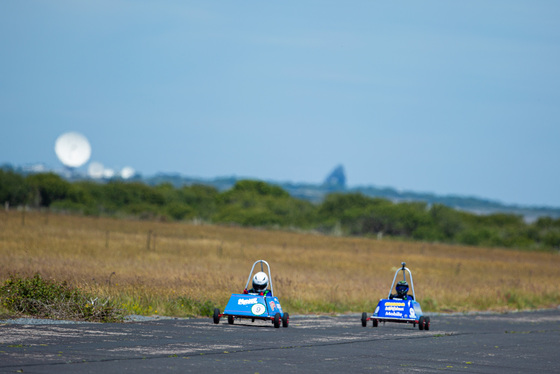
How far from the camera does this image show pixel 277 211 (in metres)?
129

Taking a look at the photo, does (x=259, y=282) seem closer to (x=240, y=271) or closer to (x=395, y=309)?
(x=395, y=309)

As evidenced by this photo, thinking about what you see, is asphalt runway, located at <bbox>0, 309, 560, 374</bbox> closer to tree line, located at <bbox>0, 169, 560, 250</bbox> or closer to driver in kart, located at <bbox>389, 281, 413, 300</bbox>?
driver in kart, located at <bbox>389, 281, 413, 300</bbox>

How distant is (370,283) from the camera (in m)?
35.0

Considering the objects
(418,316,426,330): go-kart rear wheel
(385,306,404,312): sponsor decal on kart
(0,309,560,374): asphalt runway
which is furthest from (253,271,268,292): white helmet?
(418,316,426,330): go-kart rear wheel

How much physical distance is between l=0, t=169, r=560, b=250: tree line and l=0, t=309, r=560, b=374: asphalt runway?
2797 inches

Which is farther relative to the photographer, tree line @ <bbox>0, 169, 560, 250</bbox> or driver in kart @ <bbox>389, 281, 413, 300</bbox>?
tree line @ <bbox>0, 169, 560, 250</bbox>

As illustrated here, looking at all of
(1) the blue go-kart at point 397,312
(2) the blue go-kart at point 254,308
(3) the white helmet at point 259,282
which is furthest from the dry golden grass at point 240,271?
(1) the blue go-kart at point 397,312

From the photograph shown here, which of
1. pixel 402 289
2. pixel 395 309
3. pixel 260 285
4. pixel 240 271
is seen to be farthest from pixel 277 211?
pixel 260 285

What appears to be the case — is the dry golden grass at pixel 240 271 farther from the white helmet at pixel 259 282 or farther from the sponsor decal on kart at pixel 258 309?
the sponsor decal on kart at pixel 258 309

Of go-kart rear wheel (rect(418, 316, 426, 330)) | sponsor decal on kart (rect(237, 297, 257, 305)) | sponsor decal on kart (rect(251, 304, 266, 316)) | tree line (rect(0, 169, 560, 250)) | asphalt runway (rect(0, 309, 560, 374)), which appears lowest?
asphalt runway (rect(0, 309, 560, 374))

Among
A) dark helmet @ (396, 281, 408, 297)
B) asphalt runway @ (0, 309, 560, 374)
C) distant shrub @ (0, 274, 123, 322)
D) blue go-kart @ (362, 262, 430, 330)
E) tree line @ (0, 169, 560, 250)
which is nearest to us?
asphalt runway @ (0, 309, 560, 374)

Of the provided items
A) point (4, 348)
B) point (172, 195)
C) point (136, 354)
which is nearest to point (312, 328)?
point (136, 354)

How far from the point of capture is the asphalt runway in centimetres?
1280

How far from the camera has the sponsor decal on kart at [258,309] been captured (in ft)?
64.3
